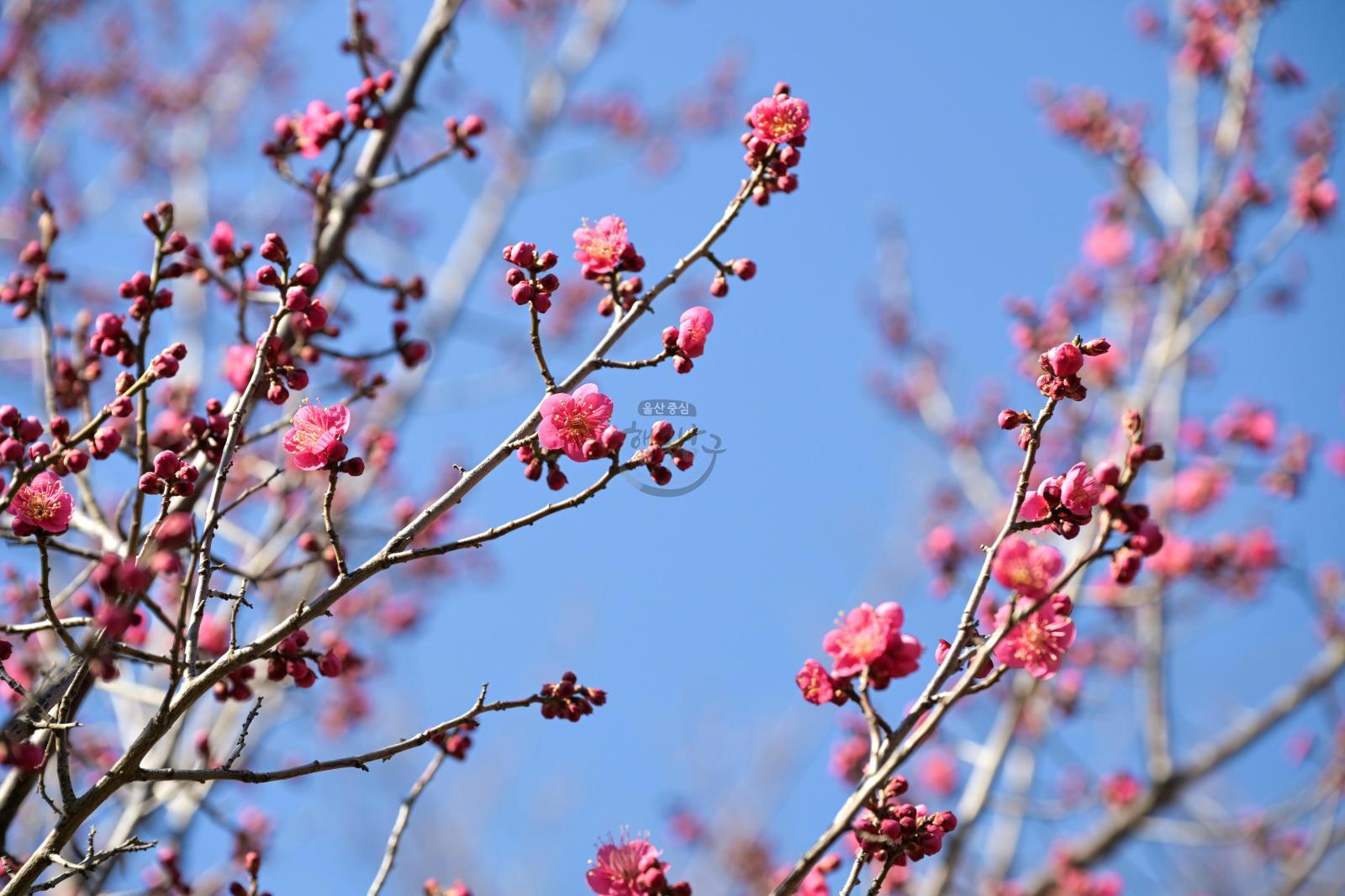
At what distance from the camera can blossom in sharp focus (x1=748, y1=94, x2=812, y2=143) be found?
7.91 feet

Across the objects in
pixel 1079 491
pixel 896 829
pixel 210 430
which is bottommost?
pixel 896 829

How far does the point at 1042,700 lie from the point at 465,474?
4.53 meters

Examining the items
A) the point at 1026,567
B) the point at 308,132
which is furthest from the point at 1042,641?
the point at 308,132

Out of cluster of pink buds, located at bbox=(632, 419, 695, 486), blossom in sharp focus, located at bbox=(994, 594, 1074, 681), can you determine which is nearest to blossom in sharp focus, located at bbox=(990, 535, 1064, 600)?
A: blossom in sharp focus, located at bbox=(994, 594, 1074, 681)

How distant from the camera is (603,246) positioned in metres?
2.40

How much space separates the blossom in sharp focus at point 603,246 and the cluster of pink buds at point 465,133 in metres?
1.27

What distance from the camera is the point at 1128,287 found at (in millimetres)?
6461

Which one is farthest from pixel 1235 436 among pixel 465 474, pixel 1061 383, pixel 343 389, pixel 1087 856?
pixel 465 474

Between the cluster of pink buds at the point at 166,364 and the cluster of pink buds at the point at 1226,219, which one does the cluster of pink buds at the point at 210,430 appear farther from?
the cluster of pink buds at the point at 1226,219

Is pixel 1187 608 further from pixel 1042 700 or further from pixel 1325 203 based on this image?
pixel 1325 203

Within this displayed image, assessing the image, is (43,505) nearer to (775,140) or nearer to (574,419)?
(574,419)

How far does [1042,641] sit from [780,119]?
1313mm

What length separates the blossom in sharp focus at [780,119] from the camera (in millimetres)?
2412

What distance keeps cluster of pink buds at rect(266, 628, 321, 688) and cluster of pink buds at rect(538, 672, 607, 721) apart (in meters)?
0.50
